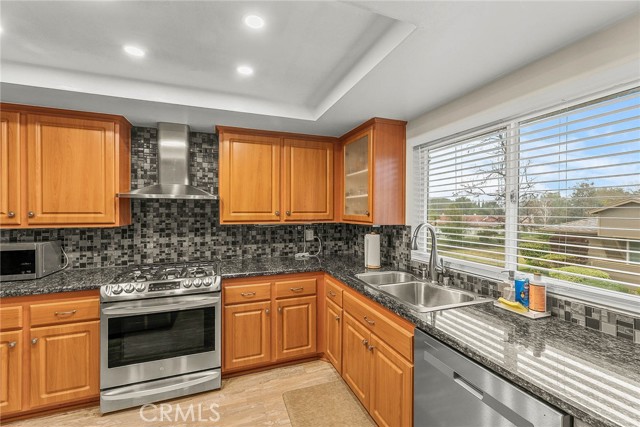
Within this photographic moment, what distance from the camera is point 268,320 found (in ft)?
8.10

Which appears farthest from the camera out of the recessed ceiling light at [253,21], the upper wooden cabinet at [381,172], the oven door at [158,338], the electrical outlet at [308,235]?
the electrical outlet at [308,235]

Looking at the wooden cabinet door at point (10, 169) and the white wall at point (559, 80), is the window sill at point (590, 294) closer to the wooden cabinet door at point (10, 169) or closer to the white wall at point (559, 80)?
the white wall at point (559, 80)

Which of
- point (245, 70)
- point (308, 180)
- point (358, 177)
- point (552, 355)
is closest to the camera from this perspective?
point (552, 355)

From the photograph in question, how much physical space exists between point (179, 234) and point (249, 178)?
0.88 meters

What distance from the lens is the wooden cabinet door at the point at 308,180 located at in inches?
113

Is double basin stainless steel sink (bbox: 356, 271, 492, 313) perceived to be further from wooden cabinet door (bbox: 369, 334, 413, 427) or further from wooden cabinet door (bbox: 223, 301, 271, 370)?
wooden cabinet door (bbox: 223, 301, 271, 370)

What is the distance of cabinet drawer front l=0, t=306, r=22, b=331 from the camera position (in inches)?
72.9

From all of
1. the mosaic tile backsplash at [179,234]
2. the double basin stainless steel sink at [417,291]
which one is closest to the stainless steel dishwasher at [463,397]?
the double basin stainless steel sink at [417,291]

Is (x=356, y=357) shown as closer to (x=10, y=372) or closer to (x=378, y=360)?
(x=378, y=360)

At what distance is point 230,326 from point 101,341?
867 mm

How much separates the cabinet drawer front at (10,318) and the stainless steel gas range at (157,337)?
1.57 ft

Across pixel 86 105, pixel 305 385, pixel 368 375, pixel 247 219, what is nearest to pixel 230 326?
pixel 305 385

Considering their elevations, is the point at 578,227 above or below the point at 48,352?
above

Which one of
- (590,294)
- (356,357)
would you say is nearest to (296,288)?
(356,357)
